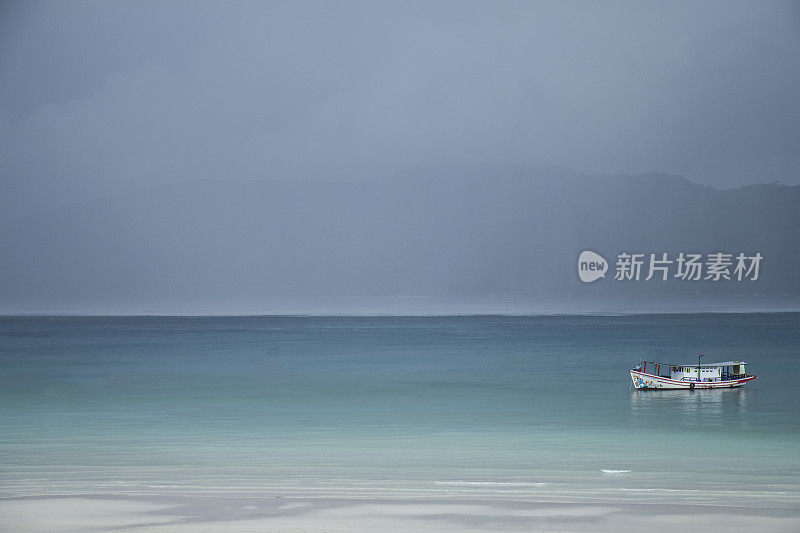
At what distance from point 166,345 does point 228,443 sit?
1918 cm

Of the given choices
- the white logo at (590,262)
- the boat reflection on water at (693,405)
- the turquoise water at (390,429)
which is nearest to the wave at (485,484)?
the turquoise water at (390,429)

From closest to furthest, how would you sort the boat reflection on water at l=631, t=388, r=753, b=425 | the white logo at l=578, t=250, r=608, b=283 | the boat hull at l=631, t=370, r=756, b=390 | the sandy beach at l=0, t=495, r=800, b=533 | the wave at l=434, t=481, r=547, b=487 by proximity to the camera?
the sandy beach at l=0, t=495, r=800, b=533, the wave at l=434, t=481, r=547, b=487, the boat reflection on water at l=631, t=388, r=753, b=425, the boat hull at l=631, t=370, r=756, b=390, the white logo at l=578, t=250, r=608, b=283

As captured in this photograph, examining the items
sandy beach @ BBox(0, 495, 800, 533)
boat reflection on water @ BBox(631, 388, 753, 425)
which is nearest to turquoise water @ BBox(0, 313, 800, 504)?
boat reflection on water @ BBox(631, 388, 753, 425)

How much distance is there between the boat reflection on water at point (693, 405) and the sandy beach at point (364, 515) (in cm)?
448

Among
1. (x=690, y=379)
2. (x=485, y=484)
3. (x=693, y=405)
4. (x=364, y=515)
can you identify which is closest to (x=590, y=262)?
(x=690, y=379)

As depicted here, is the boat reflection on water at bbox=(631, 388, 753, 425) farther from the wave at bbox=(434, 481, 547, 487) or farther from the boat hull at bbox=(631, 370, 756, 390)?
the wave at bbox=(434, 481, 547, 487)

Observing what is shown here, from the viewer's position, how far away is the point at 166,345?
25062mm

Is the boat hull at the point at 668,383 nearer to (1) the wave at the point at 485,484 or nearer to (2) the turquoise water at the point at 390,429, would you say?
(2) the turquoise water at the point at 390,429

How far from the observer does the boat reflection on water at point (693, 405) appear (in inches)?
340

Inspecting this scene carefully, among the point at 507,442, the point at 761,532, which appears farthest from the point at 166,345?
the point at 761,532

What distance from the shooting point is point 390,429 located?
763 centimetres

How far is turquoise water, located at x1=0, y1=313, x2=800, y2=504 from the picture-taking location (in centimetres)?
498

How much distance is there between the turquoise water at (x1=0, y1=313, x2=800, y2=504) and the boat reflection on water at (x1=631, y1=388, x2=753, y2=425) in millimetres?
31

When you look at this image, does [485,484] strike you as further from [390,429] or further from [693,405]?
[693,405]
